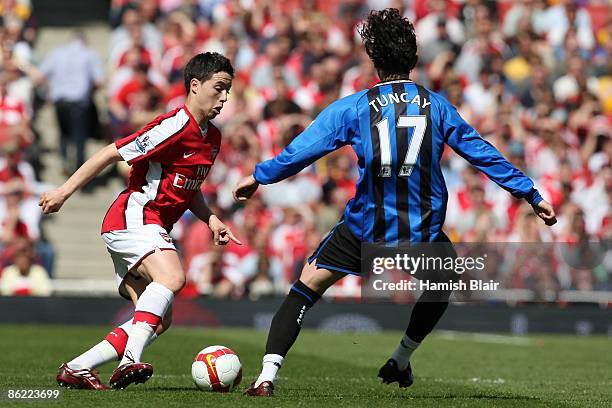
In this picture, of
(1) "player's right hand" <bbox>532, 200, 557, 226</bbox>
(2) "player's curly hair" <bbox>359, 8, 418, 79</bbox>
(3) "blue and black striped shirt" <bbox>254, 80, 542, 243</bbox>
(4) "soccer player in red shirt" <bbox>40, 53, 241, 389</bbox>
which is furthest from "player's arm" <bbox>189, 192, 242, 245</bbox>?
(1) "player's right hand" <bbox>532, 200, 557, 226</bbox>

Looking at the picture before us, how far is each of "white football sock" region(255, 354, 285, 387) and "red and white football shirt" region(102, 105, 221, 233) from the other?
122cm

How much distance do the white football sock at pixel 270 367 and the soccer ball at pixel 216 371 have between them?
0.50 metres

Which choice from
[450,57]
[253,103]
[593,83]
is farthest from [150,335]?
[593,83]

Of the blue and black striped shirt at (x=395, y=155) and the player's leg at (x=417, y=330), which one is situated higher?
the blue and black striped shirt at (x=395, y=155)

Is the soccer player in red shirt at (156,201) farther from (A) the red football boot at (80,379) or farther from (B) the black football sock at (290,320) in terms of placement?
(B) the black football sock at (290,320)

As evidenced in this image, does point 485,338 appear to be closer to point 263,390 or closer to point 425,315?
point 425,315

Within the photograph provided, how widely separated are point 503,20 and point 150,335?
48.0ft

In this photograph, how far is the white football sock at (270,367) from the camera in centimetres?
700

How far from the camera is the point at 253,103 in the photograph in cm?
1773

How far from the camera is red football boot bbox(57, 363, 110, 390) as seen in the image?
7.27m

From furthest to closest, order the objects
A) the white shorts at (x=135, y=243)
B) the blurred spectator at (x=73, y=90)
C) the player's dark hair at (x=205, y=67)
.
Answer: the blurred spectator at (x=73, y=90) → the player's dark hair at (x=205, y=67) → the white shorts at (x=135, y=243)

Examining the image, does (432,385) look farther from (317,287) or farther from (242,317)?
(242,317)

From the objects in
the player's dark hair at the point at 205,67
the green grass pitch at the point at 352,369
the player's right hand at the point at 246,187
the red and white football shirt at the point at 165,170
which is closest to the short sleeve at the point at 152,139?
the red and white football shirt at the point at 165,170

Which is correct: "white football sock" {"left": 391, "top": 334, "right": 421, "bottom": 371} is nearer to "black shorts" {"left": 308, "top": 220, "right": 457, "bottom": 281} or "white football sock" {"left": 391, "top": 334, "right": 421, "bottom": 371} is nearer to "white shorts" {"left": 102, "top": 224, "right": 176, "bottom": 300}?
"black shorts" {"left": 308, "top": 220, "right": 457, "bottom": 281}
